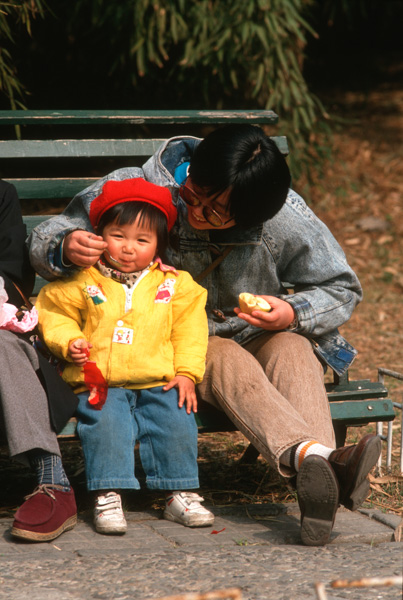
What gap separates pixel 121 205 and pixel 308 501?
1172mm

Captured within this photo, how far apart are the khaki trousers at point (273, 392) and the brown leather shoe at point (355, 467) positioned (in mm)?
162

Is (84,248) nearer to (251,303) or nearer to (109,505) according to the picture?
(251,303)

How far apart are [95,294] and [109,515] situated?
74 centimetres

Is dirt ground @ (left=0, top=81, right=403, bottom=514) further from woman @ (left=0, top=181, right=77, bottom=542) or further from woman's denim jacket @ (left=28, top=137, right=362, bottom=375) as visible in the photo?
woman's denim jacket @ (left=28, top=137, right=362, bottom=375)

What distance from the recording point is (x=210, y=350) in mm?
3064

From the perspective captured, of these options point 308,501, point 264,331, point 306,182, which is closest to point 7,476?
point 264,331

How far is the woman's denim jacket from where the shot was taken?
315cm

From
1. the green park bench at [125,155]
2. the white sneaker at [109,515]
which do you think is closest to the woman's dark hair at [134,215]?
the green park bench at [125,155]

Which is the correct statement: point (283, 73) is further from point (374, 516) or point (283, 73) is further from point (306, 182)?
point (374, 516)

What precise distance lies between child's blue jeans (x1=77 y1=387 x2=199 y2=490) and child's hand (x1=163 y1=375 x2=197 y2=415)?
23 millimetres

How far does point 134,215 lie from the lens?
9.71 feet

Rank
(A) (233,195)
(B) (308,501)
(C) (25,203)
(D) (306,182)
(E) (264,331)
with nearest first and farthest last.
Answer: (B) (308,501) → (A) (233,195) → (E) (264,331) → (C) (25,203) → (D) (306,182)

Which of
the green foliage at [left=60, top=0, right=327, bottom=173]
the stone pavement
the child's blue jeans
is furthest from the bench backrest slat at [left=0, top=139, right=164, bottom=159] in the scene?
the green foliage at [left=60, top=0, right=327, bottom=173]

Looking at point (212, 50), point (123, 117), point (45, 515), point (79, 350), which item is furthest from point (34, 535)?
point (212, 50)
